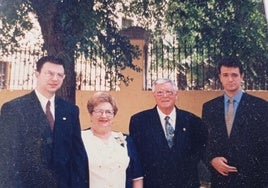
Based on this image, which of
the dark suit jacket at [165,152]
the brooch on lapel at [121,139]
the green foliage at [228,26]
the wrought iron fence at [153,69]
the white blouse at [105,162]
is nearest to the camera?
the white blouse at [105,162]

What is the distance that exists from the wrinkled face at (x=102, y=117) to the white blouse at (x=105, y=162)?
8 cm

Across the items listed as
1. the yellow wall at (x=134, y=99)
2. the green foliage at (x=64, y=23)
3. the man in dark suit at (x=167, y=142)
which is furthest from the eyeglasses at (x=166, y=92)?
the yellow wall at (x=134, y=99)

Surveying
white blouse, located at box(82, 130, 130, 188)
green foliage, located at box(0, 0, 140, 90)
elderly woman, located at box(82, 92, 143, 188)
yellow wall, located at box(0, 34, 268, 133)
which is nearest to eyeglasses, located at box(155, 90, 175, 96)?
elderly woman, located at box(82, 92, 143, 188)

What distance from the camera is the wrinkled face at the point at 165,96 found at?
109 inches

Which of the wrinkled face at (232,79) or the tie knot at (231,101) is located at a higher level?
the wrinkled face at (232,79)

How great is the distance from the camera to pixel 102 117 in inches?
95.4

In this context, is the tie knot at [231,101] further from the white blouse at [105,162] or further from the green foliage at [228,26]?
the green foliage at [228,26]

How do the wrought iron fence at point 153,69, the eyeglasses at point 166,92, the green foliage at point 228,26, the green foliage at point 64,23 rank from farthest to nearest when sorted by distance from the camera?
the wrought iron fence at point 153,69, the green foliage at point 228,26, the green foliage at point 64,23, the eyeglasses at point 166,92

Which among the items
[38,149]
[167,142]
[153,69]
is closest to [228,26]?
[153,69]

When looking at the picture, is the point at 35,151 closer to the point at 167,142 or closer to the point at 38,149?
the point at 38,149

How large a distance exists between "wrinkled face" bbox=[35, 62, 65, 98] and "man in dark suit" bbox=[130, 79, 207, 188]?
0.73 meters

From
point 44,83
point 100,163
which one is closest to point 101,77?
point 44,83

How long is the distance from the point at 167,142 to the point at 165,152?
9cm

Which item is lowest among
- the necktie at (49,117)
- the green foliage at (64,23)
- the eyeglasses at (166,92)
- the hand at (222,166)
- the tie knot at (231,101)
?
the hand at (222,166)
